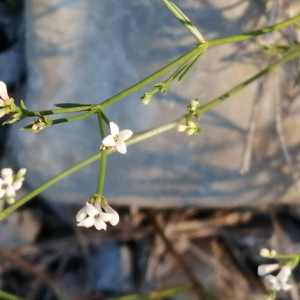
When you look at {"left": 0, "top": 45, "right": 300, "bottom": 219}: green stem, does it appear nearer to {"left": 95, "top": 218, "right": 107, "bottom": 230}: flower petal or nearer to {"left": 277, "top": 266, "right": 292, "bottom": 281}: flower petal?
{"left": 95, "top": 218, "right": 107, "bottom": 230}: flower petal

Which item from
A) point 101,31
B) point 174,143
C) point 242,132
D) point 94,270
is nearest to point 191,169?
point 174,143

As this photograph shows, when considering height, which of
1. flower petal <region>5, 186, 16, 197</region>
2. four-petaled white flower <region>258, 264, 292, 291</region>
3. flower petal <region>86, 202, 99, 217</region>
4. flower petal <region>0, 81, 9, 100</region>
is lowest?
four-petaled white flower <region>258, 264, 292, 291</region>

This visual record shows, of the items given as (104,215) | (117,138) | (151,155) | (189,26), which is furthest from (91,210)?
(151,155)

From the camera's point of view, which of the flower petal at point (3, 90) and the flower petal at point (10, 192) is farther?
the flower petal at point (10, 192)

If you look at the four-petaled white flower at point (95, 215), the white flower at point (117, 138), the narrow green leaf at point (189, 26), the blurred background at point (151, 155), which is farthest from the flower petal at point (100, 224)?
the blurred background at point (151, 155)

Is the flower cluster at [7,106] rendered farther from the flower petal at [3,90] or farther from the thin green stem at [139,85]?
the thin green stem at [139,85]

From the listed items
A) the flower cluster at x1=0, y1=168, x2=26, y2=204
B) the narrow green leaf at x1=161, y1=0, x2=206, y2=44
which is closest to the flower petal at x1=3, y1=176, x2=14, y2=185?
the flower cluster at x1=0, y1=168, x2=26, y2=204

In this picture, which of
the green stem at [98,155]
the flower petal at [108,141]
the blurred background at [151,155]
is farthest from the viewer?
the blurred background at [151,155]

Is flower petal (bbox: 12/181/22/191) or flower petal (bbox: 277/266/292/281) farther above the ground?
flower petal (bbox: 12/181/22/191)
